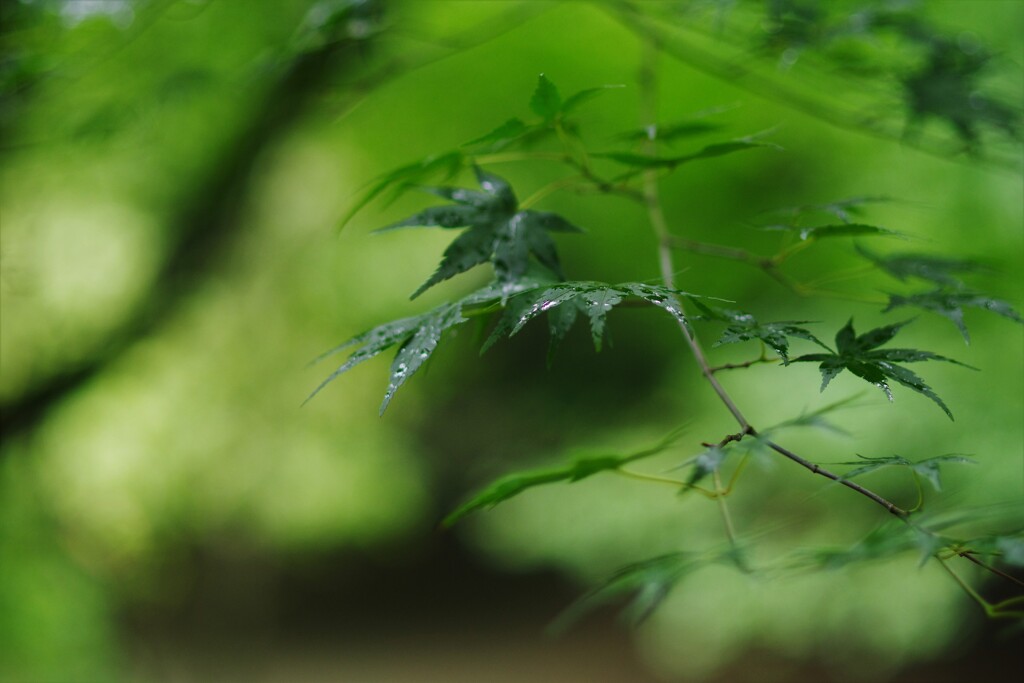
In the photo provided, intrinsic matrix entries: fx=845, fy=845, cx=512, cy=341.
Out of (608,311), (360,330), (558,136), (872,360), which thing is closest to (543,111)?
(558,136)

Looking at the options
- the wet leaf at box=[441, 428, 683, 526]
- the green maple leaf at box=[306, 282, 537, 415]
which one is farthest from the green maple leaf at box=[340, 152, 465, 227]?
the wet leaf at box=[441, 428, 683, 526]

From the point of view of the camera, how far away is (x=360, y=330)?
286 cm

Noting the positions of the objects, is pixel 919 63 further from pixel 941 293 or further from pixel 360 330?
pixel 360 330

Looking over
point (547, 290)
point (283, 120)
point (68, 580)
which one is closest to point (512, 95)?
point (283, 120)

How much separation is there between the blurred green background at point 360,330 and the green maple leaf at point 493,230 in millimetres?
400

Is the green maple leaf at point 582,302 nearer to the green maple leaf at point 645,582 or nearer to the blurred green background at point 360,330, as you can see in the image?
the green maple leaf at point 645,582

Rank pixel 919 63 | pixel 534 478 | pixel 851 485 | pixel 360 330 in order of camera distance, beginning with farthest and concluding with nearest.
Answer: pixel 360 330 < pixel 919 63 < pixel 534 478 < pixel 851 485

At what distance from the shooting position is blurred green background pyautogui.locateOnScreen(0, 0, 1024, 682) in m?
1.92

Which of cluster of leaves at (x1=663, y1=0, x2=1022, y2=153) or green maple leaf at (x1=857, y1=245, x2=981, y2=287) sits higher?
cluster of leaves at (x1=663, y1=0, x2=1022, y2=153)

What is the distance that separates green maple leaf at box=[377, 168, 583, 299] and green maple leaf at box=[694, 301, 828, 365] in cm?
12

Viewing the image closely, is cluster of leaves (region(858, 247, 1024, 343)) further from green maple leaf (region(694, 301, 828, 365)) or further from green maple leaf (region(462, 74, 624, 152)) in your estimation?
green maple leaf (region(462, 74, 624, 152))

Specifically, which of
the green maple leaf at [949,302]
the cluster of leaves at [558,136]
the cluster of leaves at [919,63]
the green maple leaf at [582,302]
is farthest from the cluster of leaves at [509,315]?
the cluster of leaves at [919,63]

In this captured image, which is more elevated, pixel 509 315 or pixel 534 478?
pixel 509 315

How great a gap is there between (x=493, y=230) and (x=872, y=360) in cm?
25
